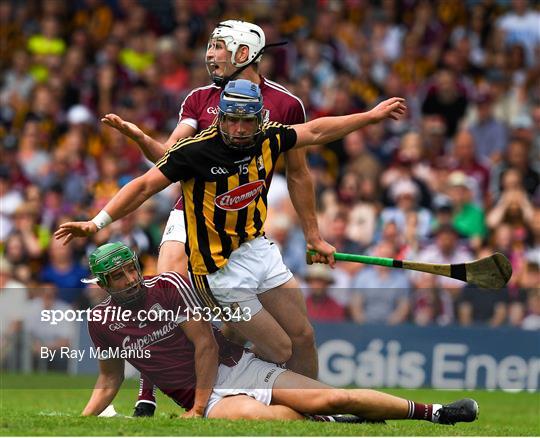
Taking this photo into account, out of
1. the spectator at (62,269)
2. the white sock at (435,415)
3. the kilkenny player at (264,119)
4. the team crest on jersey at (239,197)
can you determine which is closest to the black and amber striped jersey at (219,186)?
the team crest on jersey at (239,197)

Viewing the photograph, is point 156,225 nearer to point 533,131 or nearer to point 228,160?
point 533,131

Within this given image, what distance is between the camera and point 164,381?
33.5 feet

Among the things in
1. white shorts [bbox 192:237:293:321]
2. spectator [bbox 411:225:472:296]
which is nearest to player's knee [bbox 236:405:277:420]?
white shorts [bbox 192:237:293:321]

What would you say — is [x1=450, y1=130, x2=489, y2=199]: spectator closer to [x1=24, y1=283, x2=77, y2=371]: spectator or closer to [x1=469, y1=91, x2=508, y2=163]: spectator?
[x1=469, y1=91, x2=508, y2=163]: spectator

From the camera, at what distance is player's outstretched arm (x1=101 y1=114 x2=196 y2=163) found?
399 inches

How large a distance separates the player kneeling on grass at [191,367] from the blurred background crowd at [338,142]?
12.4 ft

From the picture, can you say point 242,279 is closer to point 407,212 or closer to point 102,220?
point 102,220

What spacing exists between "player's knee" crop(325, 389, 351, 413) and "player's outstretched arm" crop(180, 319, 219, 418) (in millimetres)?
835

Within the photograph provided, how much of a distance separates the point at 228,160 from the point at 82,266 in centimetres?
674

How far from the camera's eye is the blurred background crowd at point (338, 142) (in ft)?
51.0

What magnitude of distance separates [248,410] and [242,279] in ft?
2.94

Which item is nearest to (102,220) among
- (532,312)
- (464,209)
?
(532,312)

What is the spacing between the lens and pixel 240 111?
31.5 feet

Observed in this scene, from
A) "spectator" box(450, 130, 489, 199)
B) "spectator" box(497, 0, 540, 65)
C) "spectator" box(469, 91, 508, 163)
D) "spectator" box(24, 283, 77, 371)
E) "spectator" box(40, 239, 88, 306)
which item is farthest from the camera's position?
"spectator" box(497, 0, 540, 65)
